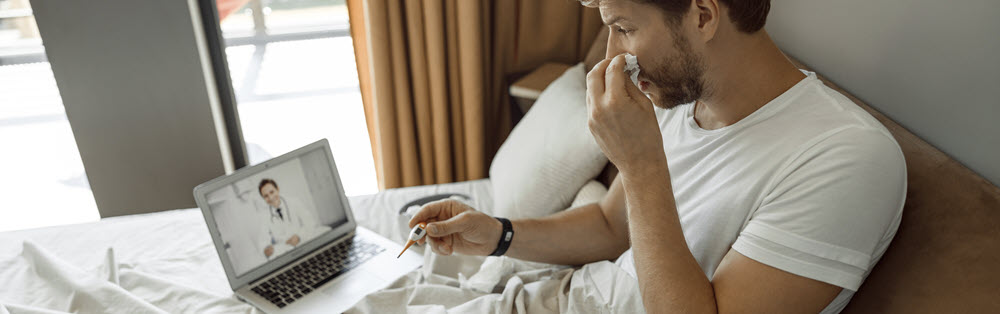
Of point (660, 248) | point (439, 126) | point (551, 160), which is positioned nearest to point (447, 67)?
point (439, 126)

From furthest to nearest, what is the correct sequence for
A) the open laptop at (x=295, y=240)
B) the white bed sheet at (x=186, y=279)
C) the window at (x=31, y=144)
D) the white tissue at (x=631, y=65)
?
the window at (x=31, y=144) → the open laptop at (x=295, y=240) → the white bed sheet at (x=186, y=279) → the white tissue at (x=631, y=65)

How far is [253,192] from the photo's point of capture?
52.2 inches

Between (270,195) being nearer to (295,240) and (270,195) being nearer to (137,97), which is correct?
(295,240)

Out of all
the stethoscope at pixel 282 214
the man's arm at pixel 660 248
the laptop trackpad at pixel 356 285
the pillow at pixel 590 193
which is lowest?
the laptop trackpad at pixel 356 285

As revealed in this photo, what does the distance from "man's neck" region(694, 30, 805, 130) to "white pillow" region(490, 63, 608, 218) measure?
0.46 metres

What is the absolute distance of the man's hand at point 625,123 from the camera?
0.91 m

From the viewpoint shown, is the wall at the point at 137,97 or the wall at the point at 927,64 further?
the wall at the point at 137,97

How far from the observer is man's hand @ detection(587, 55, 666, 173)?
0.91m

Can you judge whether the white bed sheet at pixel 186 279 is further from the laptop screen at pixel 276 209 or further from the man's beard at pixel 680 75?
the man's beard at pixel 680 75

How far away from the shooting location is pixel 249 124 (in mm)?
3053

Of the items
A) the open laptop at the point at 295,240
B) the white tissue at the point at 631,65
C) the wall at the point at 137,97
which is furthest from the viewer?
the wall at the point at 137,97

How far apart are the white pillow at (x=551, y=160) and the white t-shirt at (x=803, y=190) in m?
0.45

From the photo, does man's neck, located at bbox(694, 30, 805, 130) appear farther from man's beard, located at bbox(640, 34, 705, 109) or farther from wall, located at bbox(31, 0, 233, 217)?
wall, located at bbox(31, 0, 233, 217)

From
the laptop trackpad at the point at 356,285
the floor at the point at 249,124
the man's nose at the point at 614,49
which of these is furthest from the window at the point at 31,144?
the man's nose at the point at 614,49
